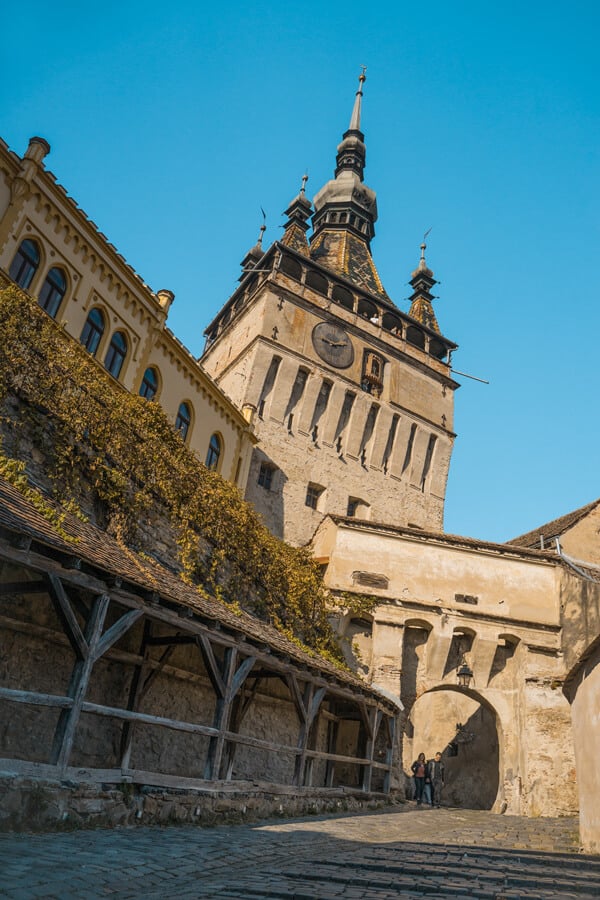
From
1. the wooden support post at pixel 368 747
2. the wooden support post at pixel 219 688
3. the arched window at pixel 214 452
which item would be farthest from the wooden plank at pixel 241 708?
the arched window at pixel 214 452

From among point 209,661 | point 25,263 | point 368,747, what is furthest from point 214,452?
point 209,661

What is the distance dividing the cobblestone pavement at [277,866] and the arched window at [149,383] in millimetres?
12685

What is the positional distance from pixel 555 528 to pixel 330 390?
10.8 metres

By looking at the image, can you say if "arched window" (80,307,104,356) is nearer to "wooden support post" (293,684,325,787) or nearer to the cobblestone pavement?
"wooden support post" (293,684,325,787)

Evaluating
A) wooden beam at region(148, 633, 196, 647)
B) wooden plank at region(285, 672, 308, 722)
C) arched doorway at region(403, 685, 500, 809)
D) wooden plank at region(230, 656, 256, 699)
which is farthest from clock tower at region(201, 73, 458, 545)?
wooden plank at region(230, 656, 256, 699)

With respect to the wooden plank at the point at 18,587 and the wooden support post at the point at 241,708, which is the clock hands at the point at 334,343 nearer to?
the wooden support post at the point at 241,708

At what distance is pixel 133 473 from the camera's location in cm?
1315

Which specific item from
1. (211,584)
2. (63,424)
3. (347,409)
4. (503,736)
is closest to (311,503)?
(347,409)

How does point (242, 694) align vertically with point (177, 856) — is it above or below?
above

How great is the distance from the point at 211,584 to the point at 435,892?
9709 millimetres

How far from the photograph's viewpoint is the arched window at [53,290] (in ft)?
52.0

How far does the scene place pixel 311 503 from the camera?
28438 millimetres

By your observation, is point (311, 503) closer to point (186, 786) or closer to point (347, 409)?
point (347, 409)

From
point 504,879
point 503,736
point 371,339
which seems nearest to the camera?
point 504,879
